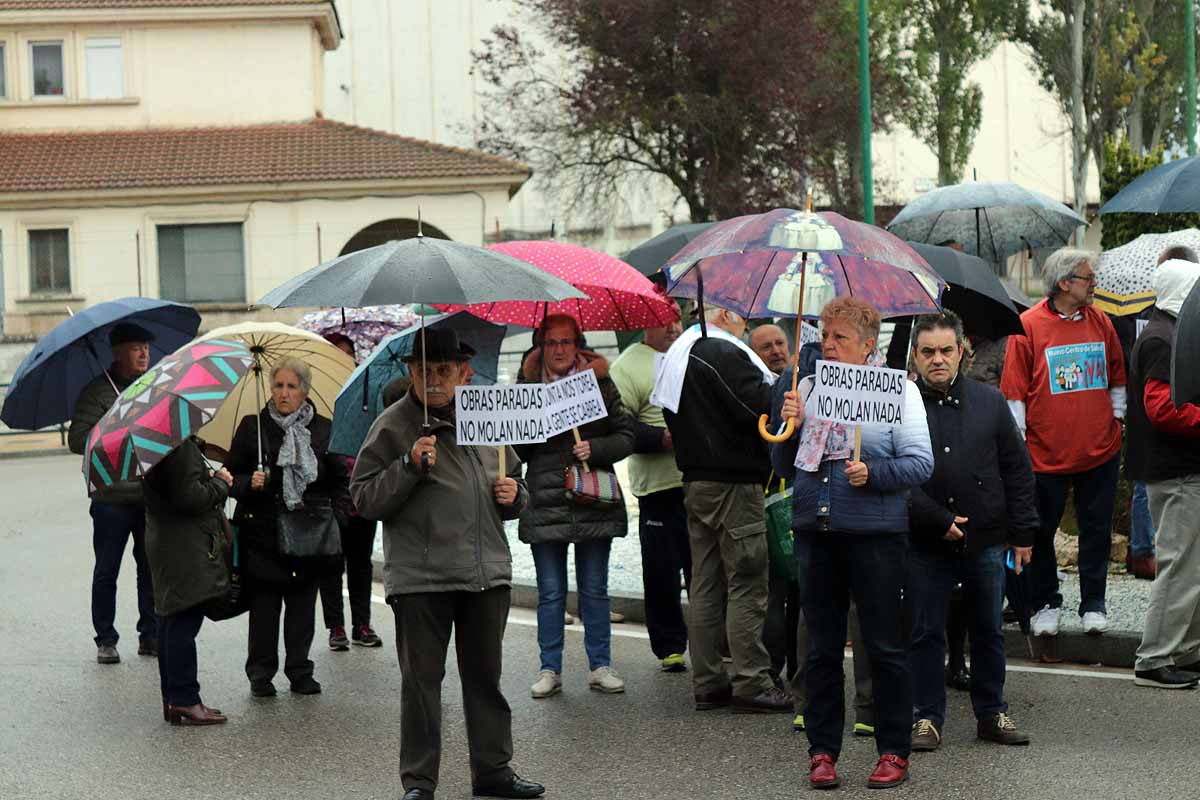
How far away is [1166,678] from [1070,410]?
156 centimetres

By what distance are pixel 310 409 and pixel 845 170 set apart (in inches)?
1201

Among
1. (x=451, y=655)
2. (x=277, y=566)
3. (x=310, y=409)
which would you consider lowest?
(x=451, y=655)

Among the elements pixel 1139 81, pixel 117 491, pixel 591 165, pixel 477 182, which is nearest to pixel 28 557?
pixel 117 491

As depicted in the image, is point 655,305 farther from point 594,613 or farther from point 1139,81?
point 1139,81

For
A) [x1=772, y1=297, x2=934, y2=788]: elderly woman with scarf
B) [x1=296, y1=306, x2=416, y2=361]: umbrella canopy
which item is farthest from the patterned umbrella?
[x1=296, y1=306, x2=416, y2=361]: umbrella canopy

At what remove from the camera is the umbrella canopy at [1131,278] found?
1017 cm

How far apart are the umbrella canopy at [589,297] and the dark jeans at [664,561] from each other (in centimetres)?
95

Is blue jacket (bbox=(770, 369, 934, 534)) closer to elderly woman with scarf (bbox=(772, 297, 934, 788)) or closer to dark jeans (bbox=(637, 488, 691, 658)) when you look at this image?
elderly woman with scarf (bbox=(772, 297, 934, 788))

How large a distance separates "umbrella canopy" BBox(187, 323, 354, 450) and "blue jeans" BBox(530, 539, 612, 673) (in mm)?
1411

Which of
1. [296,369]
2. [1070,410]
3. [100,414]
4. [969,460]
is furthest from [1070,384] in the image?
[100,414]

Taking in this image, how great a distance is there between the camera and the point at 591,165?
35656 mm

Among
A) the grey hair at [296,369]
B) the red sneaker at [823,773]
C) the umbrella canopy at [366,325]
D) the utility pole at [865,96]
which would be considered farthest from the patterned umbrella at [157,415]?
the utility pole at [865,96]

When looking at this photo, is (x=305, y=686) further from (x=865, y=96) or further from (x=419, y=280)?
(x=865, y=96)

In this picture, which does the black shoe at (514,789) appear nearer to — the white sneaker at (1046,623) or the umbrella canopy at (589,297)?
the umbrella canopy at (589,297)
